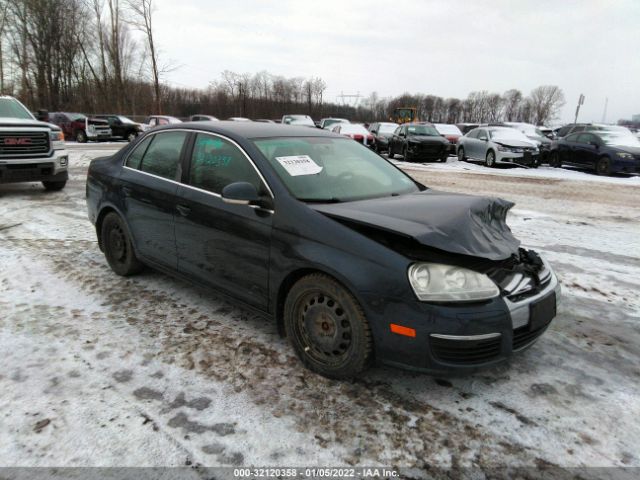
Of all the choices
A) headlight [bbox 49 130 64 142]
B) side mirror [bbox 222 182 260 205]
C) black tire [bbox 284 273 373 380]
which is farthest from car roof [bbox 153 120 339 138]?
headlight [bbox 49 130 64 142]

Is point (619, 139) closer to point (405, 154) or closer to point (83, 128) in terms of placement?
point (405, 154)

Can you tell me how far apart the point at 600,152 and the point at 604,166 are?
52cm

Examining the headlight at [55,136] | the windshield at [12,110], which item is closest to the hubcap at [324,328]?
the headlight at [55,136]

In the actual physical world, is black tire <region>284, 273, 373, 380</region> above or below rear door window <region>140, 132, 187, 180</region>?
below

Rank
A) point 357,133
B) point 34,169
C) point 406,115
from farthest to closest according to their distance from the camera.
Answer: point 406,115, point 357,133, point 34,169

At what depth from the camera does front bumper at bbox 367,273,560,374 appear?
251 cm

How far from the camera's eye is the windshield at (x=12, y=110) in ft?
30.3

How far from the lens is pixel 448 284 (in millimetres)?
2570

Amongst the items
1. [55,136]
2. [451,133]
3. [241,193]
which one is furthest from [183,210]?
[451,133]

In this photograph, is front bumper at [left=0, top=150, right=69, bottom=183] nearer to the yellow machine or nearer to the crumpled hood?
the crumpled hood

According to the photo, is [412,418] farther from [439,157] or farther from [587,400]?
[439,157]

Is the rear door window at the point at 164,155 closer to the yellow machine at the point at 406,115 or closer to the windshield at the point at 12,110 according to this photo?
the windshield at the point at 12,110

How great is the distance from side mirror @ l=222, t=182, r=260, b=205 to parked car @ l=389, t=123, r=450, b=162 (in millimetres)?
16873

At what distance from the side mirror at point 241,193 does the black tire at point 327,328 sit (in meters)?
0.67
